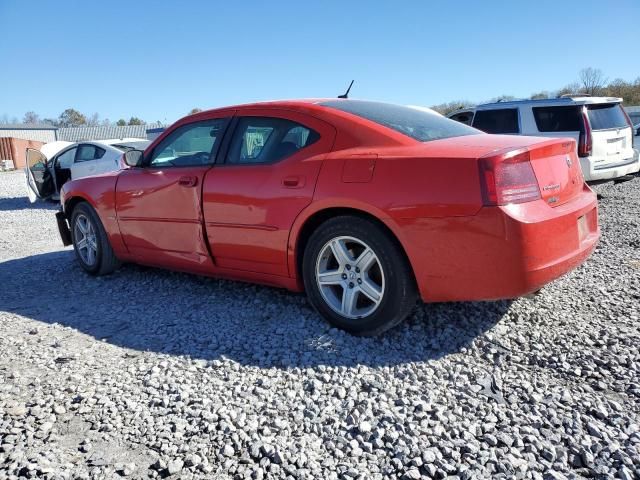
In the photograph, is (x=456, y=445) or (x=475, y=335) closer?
(x=456, y=445)

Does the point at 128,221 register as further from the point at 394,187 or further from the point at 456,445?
the point at 456,445

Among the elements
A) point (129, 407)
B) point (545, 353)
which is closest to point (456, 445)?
point (545, 353)

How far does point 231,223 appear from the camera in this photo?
3.83 m

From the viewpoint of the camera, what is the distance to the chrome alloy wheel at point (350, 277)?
3.27 m

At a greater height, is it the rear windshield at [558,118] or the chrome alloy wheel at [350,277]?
the rear windshield at [558,118]

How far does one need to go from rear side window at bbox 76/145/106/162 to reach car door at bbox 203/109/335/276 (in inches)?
318

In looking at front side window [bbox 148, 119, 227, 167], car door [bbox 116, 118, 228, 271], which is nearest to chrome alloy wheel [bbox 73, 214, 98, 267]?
car door [bbox 116, 118, 228, 271]

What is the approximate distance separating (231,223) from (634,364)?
269 centimetres

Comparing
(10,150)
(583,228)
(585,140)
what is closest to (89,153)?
(585,140)

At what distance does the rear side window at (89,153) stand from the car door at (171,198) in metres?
6.89

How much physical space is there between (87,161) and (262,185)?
8862 mm

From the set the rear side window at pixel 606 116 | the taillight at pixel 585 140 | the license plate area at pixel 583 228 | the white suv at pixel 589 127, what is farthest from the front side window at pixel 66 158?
the license plate area at pixel 583 228

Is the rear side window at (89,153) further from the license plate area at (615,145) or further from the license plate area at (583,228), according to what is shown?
the license plate area at (583,228)

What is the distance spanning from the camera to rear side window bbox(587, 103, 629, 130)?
8148mm
